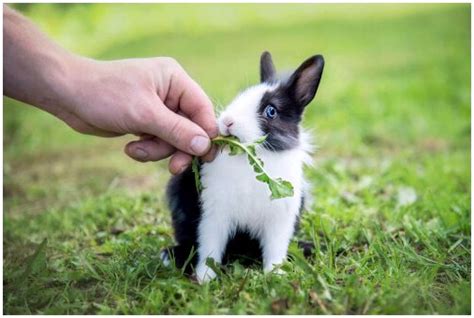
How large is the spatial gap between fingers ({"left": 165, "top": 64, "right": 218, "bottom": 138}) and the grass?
779 mm

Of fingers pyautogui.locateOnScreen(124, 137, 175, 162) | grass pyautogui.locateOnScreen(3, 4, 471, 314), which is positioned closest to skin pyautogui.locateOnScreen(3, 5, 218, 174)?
fingers pyautogui.locateOnScreen(124, 137, 175, 162)

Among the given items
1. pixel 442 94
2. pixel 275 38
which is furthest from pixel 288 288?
pixel 275 38

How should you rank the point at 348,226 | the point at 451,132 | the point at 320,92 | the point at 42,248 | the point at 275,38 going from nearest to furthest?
the point at 42,248, the point at 348,226, the point at 451,132, the point at 320,92, the point at 275,38

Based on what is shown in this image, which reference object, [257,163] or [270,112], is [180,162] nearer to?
[257,163]

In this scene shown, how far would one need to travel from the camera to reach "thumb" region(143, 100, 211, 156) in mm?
3326

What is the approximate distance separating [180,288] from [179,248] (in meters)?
0.65

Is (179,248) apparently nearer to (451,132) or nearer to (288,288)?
(288,288)

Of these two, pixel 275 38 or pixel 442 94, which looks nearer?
pixel 442 94

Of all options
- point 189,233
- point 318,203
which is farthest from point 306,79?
point 318,203

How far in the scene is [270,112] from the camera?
3525mm

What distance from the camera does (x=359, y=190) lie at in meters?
5.19

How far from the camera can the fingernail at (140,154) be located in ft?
11.9

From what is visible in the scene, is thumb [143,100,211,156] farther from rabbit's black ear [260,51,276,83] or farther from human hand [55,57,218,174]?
rabbit's black ear [260,51,276,83]

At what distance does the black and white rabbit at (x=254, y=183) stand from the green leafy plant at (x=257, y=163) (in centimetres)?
5
